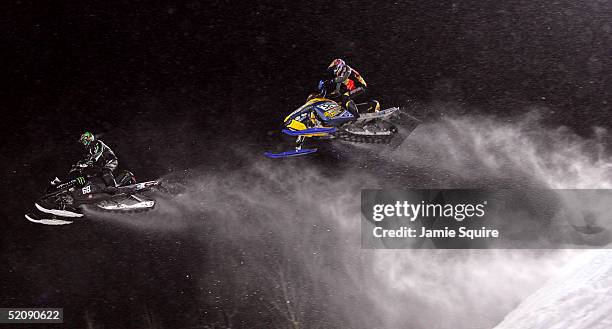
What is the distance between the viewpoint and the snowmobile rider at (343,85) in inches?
235

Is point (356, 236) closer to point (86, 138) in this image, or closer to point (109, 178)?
point (109, 178)

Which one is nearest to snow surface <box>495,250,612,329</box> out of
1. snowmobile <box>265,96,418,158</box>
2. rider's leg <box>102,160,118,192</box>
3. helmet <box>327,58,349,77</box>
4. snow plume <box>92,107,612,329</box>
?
snow plume <box>92,107,612,329</box>

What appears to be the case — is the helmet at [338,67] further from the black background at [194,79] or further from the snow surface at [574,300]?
the snow surface at [574,300]

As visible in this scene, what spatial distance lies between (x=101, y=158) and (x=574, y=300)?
472cm

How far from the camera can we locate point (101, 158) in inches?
237

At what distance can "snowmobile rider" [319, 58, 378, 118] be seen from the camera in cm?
597

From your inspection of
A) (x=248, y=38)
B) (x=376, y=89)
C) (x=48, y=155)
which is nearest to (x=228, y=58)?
(x=248, y=38)

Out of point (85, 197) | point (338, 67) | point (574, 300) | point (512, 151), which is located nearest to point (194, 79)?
point (338, 67)

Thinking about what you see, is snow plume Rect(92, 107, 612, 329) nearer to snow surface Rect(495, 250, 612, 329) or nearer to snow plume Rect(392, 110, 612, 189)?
snow plume Rect(392, 110, 612, 189)

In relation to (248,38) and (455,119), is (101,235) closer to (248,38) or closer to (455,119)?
(248,38)

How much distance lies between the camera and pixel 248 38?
6285 mm

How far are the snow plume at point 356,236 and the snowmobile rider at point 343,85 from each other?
645 mm

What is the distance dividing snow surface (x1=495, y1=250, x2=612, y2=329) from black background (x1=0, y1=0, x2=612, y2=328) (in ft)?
4.73

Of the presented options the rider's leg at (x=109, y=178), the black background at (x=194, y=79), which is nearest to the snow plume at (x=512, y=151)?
the black background at (x=194, y=79)
